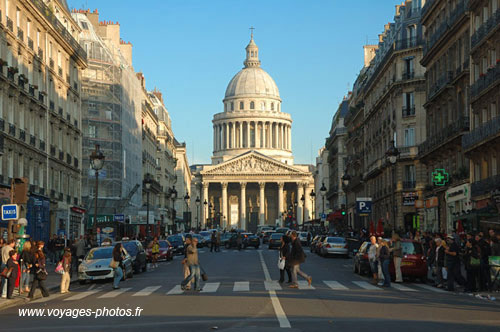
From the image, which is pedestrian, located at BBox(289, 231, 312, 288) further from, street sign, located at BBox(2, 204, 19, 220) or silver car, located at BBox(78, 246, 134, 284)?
street sign, located at BBox(2, 204, 19, 220)

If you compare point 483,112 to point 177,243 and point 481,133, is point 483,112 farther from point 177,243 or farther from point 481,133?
point 177,243

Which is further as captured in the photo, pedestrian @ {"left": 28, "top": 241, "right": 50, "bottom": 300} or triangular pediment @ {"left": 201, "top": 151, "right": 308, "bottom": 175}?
triangular pediment @ {"left": 201, "top": 151, "right": 308, "bottom": 175}

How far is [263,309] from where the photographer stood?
1834cm

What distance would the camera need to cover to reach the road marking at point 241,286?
24777mm

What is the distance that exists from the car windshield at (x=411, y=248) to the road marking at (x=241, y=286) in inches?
204

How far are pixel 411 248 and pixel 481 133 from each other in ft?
40.3

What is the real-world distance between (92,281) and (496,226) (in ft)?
47.3

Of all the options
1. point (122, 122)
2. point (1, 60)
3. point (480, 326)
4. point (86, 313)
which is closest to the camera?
point (480, 326)

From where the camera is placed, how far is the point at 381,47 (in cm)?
7925

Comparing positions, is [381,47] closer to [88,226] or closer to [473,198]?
[88,226]

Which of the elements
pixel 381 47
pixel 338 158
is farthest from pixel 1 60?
pixel 338 158

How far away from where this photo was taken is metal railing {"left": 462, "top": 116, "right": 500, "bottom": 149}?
37906 millimetres

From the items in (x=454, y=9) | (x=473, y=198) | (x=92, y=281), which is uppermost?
(x=454, y=9)

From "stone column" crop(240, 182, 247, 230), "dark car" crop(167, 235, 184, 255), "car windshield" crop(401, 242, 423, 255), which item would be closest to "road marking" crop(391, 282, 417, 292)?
"car windshield" crop(401, 242, 423, 255)
